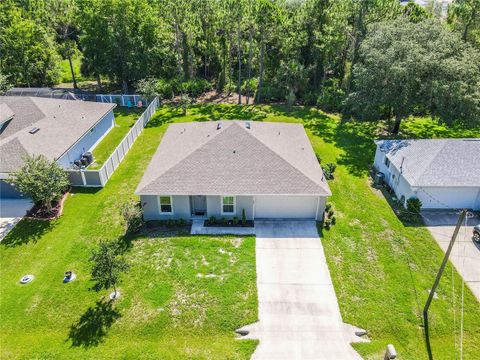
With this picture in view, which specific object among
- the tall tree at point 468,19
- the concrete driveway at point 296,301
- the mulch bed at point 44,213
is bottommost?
the concrete driveway at point 296,301

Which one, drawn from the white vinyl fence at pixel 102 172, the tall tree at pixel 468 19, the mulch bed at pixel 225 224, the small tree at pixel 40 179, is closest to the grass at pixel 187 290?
the white vinyl fence at pixel 102 172

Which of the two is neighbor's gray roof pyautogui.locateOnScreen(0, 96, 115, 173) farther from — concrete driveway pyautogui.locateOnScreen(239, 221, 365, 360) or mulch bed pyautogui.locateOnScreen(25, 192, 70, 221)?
concrete driveway pyautogui.locateOnScreen(239, 221, 365, 360)

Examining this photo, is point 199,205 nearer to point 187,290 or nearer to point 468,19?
point 187,290

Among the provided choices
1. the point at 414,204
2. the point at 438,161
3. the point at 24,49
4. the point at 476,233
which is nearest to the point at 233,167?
the point at 414,204

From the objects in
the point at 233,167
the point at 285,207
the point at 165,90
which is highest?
the point at 233,167

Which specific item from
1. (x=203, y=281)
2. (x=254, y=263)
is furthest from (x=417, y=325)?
(x=203, y=281)

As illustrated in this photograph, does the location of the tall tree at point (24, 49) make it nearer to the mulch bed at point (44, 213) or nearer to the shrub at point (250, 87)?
the shrub at point (250, 87)
